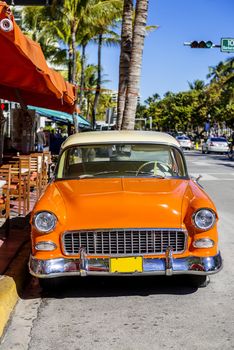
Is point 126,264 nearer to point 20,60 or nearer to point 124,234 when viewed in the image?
point 124,234

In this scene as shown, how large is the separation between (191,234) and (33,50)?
3350 millimetres

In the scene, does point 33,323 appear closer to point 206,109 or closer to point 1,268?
point 1,268

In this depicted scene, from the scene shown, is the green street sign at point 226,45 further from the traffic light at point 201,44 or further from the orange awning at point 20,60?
the orange awning at point 20,60

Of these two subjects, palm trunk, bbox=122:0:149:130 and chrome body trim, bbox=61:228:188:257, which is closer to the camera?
chrome body trim, bbox=61:228:188:257

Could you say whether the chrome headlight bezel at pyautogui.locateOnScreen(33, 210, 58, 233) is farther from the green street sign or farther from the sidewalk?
the green street sign

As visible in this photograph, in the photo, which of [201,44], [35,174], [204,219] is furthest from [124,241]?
[201,44]

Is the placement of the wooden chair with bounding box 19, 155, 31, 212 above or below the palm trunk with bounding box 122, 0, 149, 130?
below

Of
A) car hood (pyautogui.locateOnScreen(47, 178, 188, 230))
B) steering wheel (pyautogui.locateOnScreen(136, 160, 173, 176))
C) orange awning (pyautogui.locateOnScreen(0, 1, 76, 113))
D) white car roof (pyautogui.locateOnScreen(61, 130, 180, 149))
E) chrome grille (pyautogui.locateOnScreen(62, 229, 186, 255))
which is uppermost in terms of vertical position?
orange awning (pyautogui.locateOnScreen(0, 1, 76, 113))

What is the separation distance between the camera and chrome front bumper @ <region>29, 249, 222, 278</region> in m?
4.91

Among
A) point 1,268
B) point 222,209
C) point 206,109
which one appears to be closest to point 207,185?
point 222,209

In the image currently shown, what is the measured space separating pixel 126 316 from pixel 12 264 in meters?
1.77

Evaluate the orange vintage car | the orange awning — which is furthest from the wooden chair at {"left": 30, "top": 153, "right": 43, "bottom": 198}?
the orange vintage car

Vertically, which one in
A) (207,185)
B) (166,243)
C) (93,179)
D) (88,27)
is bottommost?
(207,185)

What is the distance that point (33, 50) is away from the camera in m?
6.94
